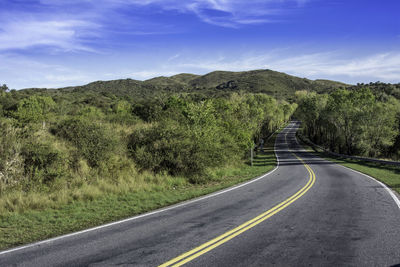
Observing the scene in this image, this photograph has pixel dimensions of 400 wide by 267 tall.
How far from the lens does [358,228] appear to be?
22.7 feet

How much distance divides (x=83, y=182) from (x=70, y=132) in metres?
3.48

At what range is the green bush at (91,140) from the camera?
12.5 meters

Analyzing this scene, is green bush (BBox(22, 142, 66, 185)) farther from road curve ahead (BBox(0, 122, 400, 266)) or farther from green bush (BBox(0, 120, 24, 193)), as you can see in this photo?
road curve ahead (BBox(0, 122, 400, 266))

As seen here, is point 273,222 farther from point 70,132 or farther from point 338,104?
point 338,104

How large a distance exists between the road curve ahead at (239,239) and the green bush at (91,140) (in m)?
5.46

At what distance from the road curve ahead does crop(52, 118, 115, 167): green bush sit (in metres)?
5.46

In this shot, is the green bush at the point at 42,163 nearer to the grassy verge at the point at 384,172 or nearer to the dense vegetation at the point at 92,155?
the dense vegetation at the point at 92,155

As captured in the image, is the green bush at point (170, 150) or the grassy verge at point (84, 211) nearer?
the grassy verge at point (84, 211)

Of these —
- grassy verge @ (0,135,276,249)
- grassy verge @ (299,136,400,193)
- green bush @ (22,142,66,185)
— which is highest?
green bush @ (22,142,66,185)

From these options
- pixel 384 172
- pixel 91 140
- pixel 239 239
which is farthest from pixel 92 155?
pixel 384 172

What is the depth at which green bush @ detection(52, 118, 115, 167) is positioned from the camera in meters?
12.5

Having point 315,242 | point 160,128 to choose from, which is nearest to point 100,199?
point 160,128

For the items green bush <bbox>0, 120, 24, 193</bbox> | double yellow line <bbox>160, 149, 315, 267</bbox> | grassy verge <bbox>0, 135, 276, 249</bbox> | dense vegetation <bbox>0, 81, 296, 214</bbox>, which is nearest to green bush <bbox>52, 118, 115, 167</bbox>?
dense vegetation <bbox>0, 81, 296, 214</bbox>

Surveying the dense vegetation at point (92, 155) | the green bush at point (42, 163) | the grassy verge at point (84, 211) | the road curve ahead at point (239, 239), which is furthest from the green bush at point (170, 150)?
the road curve ahead at point (239, 239)
